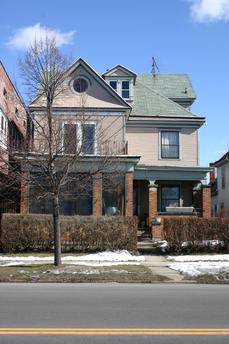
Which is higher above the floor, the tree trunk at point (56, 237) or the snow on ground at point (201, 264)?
the tree trunk at point (56, 237)

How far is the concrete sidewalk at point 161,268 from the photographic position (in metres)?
14.8

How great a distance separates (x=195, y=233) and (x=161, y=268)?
4.98 meters

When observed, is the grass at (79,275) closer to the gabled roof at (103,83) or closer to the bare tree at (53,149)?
the bare tree at (53,149)

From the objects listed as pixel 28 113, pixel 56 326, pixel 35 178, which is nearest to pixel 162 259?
pixel 35 178

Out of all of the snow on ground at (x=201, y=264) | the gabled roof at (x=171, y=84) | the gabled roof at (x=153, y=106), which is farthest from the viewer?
the gabled roof at (x=171, y=84)

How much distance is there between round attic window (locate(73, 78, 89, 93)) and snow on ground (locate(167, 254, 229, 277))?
510 inches

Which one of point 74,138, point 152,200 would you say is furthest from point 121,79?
point 74,138

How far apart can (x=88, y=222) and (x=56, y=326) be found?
14136mm

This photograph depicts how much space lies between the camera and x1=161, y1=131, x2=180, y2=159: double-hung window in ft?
104

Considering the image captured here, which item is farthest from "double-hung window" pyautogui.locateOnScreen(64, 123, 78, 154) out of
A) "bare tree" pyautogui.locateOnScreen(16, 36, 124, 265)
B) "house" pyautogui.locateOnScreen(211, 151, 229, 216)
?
"house" pyautogui.locateOnScreen(211, 151, 229, 216)

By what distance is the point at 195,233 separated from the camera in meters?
21.8

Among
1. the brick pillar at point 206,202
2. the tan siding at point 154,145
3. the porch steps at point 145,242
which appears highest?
the tan siding at point 154,145

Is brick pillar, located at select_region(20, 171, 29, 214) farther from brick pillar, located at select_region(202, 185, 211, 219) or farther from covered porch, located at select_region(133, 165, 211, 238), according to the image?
brick pillar, located at select_region(202, 185, 211, 219)

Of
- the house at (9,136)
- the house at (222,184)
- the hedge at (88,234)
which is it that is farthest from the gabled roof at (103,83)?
the house at (222,184)
